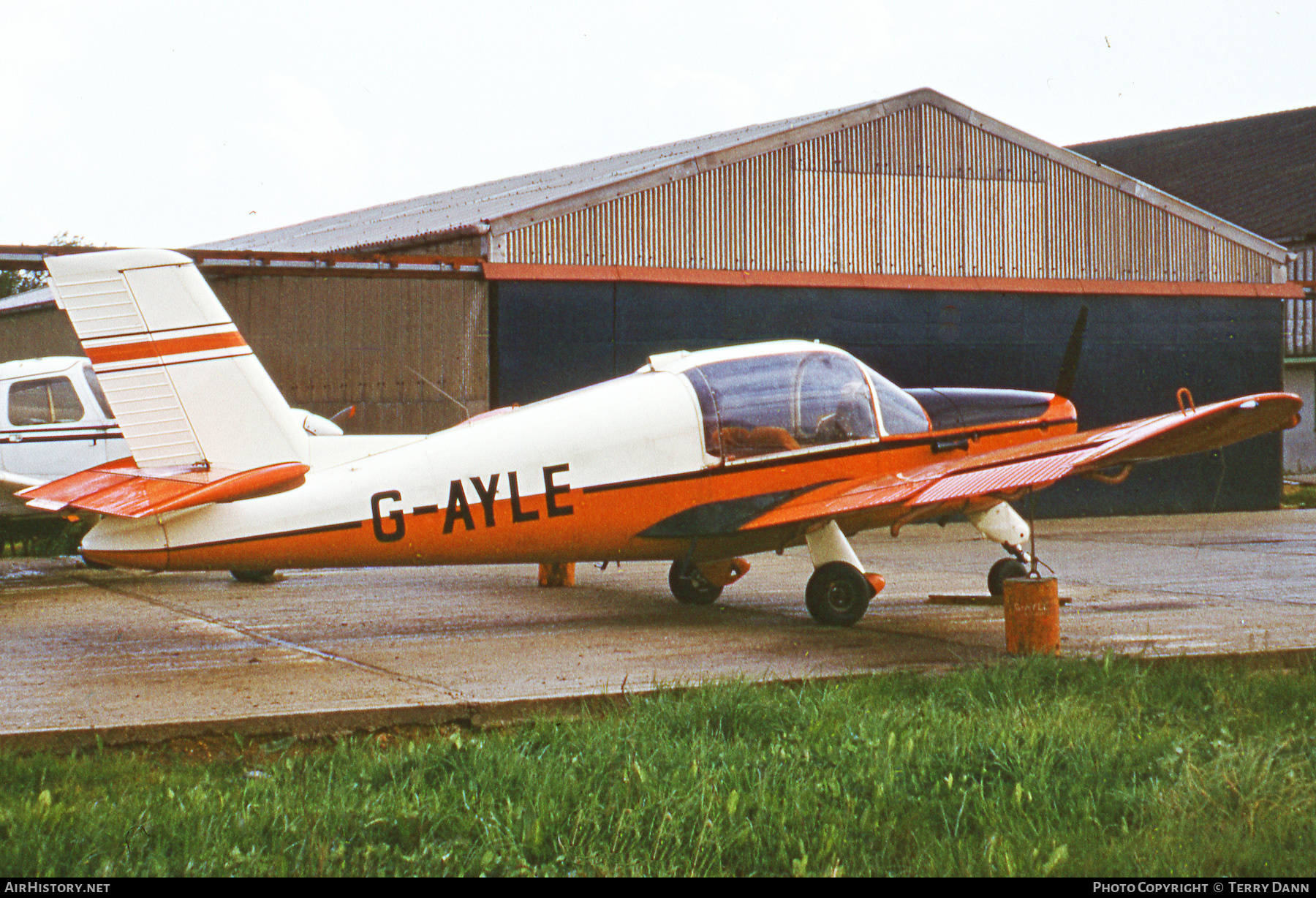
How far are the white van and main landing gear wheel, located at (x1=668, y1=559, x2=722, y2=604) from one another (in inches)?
234

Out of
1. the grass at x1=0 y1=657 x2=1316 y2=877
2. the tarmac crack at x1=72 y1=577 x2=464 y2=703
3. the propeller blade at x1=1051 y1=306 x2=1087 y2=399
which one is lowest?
the tarmac crack at x1=72 y1=577 x2=464 y2=703

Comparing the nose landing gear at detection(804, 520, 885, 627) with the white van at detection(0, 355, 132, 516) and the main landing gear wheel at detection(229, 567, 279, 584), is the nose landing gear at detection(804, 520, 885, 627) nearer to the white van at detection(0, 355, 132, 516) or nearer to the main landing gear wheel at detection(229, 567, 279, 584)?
the main landing gear wheel at detection(229, 567, 279, 584)

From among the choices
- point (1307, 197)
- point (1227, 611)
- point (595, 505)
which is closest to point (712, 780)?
point (595, 505)

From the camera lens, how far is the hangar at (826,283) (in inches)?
601

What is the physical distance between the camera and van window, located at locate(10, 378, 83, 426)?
40.5 ft

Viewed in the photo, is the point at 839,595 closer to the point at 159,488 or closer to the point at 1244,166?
the point at 159,488

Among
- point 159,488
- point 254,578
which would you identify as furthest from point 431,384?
point 159,488

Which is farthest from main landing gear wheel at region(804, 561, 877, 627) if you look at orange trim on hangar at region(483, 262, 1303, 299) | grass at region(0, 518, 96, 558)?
grass at region(0, 518, 96, 558)

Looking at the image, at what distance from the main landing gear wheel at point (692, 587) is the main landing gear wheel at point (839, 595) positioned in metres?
1.40

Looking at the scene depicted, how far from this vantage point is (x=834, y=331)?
1795 cm

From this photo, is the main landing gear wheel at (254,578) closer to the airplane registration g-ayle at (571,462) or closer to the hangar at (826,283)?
the hangar at (826,283)

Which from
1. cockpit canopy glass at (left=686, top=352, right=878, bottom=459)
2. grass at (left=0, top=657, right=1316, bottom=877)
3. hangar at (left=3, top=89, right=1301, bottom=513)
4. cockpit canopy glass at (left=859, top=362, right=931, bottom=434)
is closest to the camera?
grass at (left=0, top=657, right=1316, bottom=877)

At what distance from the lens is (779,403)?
9.16 metres

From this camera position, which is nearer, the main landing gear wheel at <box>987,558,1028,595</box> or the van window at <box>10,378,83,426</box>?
the main landing gear wheel at <box>987,558,1028,595</box>
